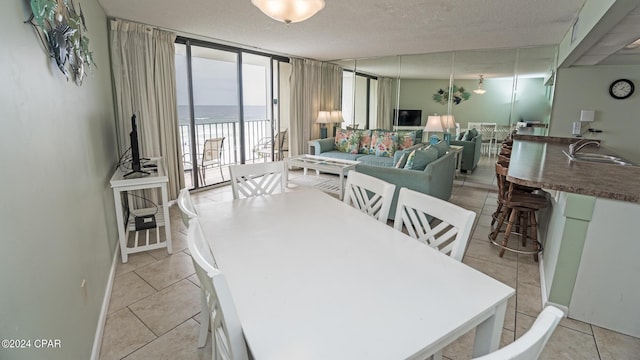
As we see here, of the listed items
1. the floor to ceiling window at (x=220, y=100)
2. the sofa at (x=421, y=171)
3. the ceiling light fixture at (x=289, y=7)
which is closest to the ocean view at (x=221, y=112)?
the floor to ceiling window at (x=220, y=100)

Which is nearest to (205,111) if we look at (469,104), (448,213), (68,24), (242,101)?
(242,101)

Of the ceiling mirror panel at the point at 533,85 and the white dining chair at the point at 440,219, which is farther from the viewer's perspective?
the ceiling mirror panel at the point at 533,85

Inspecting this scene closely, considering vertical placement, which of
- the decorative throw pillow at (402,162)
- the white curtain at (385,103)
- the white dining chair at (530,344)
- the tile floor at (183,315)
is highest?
the white curtain at (385,103)

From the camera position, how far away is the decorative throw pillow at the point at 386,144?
5869mm

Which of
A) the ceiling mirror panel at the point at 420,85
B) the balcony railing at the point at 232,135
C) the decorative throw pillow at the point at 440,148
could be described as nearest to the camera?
the decorative throw pillow at the point at 440,148

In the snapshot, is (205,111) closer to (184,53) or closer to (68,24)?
(184,53)

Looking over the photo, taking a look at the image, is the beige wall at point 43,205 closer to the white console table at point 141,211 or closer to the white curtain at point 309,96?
the white console table at point 141,211

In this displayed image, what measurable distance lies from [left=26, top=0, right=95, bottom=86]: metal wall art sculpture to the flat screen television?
18.2 ft

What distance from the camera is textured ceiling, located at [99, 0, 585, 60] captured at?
125 inches

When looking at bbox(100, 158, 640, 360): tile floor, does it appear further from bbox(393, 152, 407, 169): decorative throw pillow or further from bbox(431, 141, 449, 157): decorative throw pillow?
bbox(431, 141, 449, 157): decorative throw pillow

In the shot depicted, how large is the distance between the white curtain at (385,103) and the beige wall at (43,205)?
5569 mm

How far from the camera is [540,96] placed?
17.6 feet

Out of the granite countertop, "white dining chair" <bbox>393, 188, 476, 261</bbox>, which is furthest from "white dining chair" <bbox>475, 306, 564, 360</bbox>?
the granite countertop

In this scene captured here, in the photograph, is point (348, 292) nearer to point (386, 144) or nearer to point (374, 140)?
point (386, 144)
